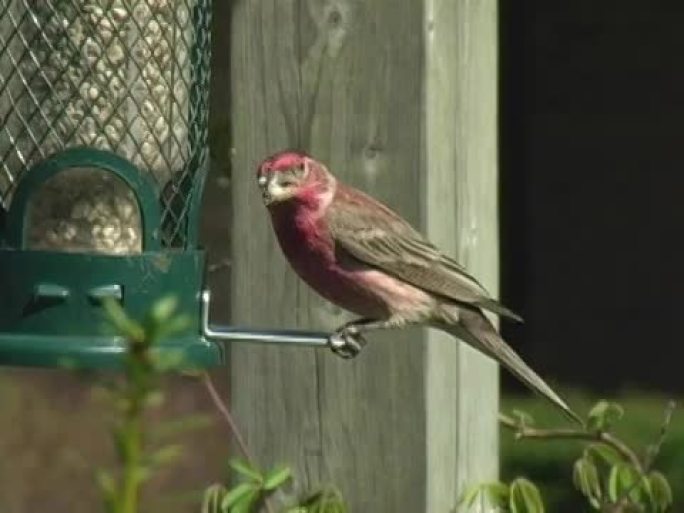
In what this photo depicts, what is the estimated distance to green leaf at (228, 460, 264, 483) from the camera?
10.7 feet

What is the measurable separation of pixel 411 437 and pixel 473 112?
0.52 m

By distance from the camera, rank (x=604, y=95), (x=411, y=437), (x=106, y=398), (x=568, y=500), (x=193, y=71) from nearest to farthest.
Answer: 1. (x=106, y=398)
2. (x=411, y=437)
3. (x=193, y=71)
4. (x=568, y=500)
5. (x=604, y=95)

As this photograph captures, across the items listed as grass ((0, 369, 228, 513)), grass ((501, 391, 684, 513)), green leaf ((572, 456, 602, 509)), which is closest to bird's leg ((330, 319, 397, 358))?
green leaf ((572, 456, 602, 509))

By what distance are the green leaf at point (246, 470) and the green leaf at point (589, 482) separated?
0.52 metres

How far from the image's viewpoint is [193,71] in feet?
11.9

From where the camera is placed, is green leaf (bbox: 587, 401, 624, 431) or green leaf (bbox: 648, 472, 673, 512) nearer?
green leaf (bbox: 648, 472, 673, 512)

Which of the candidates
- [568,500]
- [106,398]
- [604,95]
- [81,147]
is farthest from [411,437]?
[604,95]

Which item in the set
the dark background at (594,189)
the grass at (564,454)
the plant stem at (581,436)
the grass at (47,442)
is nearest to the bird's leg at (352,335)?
the plant stem at (581,436)

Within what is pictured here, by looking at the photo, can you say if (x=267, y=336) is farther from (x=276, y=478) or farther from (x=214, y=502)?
(x=214, y=502)

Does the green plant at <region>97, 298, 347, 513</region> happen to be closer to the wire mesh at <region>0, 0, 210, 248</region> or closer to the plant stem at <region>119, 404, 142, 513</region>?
the plant stem at <region>119, 404, 142, 513</region>

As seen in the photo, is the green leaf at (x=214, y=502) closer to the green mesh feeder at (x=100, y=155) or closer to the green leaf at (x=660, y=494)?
the green mesh feeder at (x=100, y=155)

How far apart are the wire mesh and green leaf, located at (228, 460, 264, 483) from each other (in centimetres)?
44

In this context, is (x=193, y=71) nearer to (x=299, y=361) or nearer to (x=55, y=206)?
(x=55, y=206)

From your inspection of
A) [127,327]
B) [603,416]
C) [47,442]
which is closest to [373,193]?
[603,416]
